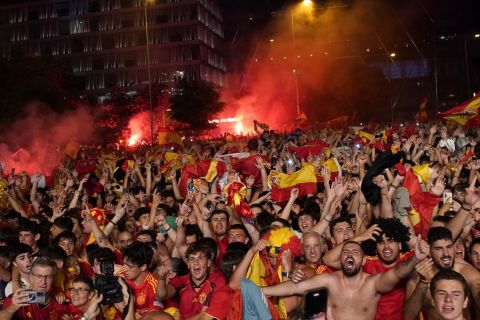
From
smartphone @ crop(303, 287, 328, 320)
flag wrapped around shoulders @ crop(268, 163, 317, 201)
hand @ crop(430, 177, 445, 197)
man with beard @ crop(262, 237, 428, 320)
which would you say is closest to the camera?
man with beard @ crop(262, 237, 428, 320)

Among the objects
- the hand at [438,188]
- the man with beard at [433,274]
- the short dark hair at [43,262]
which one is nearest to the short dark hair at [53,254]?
the short dark hair at [43,262]

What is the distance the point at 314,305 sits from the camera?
14.4ft

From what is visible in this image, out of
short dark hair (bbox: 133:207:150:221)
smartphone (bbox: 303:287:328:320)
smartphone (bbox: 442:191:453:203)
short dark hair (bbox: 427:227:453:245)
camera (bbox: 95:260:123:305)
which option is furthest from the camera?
smartphone (bbox: 442:191:453:203)

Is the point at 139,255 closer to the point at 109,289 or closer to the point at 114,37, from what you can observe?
the point at 109,289

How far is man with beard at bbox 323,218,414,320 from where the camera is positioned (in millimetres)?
5273

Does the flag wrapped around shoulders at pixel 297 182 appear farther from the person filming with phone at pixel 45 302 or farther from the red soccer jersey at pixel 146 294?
the person filming with phone at pixel 45 302

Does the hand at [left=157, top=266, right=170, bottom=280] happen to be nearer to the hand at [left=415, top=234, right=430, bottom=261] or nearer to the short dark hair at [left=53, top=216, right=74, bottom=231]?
the hand at [left=415, top=234, right=430, bottom=261]

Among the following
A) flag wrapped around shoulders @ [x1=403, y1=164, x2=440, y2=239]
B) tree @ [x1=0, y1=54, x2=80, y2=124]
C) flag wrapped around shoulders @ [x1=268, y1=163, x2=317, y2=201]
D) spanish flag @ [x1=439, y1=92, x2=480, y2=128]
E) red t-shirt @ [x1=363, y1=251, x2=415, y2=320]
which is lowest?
red t-shirt @ [x1=363, y1=251, x2=415, y2=320]

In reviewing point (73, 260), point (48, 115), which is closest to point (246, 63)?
point (48, 115)

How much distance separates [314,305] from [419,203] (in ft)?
15.0

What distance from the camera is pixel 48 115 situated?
32125mm

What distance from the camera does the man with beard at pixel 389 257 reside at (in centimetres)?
527

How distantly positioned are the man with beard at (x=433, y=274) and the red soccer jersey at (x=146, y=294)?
2.13m

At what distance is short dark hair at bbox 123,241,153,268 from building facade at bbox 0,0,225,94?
66535 mm
